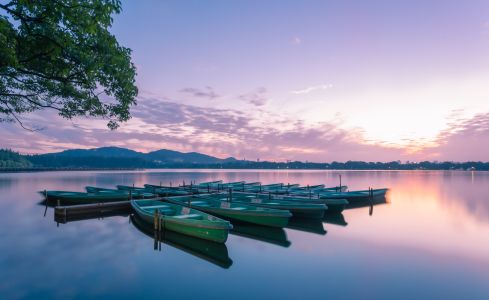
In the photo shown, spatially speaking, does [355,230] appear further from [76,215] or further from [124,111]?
[76,215]

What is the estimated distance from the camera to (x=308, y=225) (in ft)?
76.8

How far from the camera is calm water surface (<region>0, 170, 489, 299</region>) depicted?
12.2 m

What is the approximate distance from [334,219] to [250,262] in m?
14.0

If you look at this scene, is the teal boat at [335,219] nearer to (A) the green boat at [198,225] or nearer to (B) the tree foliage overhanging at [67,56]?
(A) the green boat at [198,225]

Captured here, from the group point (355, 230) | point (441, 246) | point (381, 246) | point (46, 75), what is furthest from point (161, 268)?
point (441, 246)

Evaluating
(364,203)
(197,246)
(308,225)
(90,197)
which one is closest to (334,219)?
(308,225)

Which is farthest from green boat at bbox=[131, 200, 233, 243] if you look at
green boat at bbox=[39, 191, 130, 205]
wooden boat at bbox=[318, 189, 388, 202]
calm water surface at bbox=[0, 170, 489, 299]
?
wooden boat at bbox=[318, 189, 388, 202]

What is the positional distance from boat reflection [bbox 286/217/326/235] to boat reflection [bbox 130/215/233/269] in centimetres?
776

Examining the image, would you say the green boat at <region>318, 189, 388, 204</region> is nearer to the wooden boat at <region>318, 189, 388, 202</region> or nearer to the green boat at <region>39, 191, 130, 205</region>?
the wooden boat at <region>318, 189, 388, 202</region>

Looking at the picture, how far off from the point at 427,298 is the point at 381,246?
26.3 feet

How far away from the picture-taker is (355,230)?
2339cm

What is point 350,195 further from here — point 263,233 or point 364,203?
point 263,233

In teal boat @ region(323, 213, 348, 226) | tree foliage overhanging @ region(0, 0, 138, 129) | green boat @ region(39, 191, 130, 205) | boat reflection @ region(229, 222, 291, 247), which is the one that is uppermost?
tree foliage overhanging @ region(0, 0, 138, 129)

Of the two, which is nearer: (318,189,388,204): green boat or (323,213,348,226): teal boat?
(323,213,348,226): teal boat
